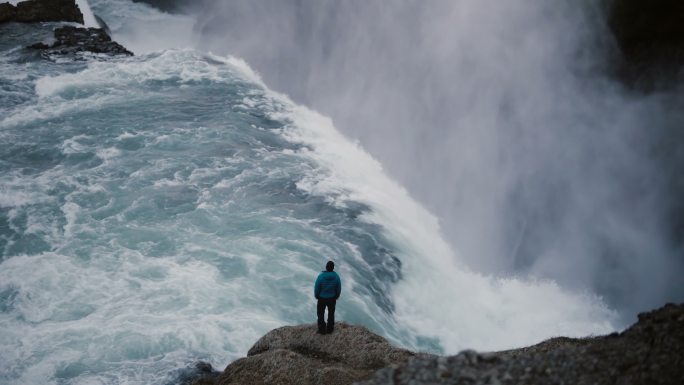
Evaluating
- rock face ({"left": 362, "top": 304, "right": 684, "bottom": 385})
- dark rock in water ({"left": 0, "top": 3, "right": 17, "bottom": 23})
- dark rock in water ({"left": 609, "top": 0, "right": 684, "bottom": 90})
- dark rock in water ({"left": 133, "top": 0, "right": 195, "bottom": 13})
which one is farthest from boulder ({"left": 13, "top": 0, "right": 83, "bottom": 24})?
rock face ({"left": 362, "top": 304, "right": 684, "bottom": 385})

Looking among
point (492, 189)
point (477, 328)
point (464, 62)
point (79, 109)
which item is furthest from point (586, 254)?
point (79, 109)

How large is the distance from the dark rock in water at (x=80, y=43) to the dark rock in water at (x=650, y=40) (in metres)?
32.1

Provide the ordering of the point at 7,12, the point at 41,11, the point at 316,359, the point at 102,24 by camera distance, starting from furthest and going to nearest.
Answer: the point at 102,24
the point at 41,11
the point at 7,12
the point at 316,359

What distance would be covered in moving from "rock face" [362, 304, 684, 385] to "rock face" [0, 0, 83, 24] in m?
44.3

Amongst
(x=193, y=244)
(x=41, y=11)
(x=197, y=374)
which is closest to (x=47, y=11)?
(x=41, y=11)

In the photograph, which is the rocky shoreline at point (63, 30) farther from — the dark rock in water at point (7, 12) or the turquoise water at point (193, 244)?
the turquoise water at point (193, 244)

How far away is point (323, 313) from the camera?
410 inches

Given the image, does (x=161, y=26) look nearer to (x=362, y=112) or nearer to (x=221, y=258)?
(x=362, y=112)

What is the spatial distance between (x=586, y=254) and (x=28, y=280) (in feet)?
76.7

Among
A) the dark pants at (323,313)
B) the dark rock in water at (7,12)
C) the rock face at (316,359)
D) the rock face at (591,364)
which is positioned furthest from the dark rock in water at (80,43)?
the rock face at (591,364)

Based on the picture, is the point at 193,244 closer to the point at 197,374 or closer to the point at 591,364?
the point at 197,374

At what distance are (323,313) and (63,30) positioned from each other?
37997mm

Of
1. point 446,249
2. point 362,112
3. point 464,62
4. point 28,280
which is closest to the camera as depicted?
point 28,280

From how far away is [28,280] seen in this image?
16.0 meters
